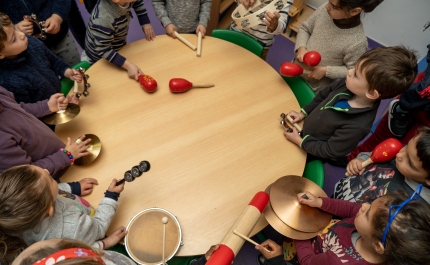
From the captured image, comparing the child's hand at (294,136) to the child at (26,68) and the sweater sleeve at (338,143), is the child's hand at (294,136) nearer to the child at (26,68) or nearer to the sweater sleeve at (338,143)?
the sweater sleeve at (338,143)

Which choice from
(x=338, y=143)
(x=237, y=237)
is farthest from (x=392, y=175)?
(x=237, y=237)

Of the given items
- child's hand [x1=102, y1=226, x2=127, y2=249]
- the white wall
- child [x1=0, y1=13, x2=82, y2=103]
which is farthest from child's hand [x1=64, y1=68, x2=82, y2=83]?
the white wall

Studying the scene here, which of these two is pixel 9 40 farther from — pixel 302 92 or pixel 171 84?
pixel 302 92

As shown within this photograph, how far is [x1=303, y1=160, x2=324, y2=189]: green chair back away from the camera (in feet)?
3.70

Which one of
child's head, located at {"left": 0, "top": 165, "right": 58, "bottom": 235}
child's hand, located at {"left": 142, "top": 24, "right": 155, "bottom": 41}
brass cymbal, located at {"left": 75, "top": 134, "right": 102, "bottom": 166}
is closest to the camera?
child's head, located at {"left": 0, "top": 165, "right": 58, "bottom": 235}

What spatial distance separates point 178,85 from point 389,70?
0.86m

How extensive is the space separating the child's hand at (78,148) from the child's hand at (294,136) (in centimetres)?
83

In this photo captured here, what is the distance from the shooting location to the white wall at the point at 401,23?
89.9 inches

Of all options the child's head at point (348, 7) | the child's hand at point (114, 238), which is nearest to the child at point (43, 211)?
the child's hand at point (114, 238)

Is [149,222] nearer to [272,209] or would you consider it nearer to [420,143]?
[272,209]

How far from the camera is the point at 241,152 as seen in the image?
116 cm

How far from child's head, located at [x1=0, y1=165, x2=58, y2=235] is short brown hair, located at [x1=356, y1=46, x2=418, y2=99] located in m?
1.18

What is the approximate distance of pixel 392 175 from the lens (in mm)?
1062

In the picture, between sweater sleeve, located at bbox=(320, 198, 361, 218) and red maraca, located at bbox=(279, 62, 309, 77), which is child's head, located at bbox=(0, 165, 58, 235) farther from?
red maraca, located at bbox=(279, 62, 309, 77)
